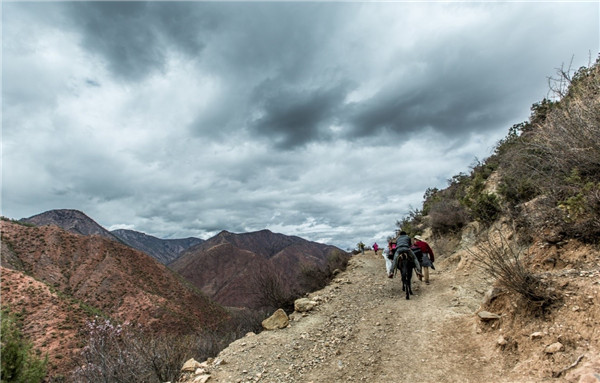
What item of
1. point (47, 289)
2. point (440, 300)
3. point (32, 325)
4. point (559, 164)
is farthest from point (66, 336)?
point (559, 164)

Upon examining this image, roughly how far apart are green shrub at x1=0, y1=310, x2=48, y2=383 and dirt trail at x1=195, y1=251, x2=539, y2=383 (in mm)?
5301

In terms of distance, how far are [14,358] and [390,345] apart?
9.37 metres

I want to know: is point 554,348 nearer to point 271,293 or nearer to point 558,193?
point 558,193

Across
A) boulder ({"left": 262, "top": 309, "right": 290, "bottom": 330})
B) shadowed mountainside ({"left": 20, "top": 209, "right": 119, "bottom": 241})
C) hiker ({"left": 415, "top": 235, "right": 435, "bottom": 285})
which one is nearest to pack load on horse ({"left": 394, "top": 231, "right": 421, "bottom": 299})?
hiker ({"left": 415, "top": 235, "right": 435, "bottom": 285})

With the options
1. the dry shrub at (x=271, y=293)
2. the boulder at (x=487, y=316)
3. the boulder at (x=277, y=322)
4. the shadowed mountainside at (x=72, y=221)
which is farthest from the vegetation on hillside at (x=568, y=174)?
the shadowed mountainside at (x=72, y=221)

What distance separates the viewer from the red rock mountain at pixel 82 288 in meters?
31.5

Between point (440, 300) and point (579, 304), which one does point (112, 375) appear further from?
point (579, 304)

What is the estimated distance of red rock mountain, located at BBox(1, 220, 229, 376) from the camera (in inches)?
1240

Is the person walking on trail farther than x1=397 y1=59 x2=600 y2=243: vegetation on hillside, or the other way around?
the person walking on trail

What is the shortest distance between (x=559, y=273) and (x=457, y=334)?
6.76ft

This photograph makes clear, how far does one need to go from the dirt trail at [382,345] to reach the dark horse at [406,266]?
1.34ft

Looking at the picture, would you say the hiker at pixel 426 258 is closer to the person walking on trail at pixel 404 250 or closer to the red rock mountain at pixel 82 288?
the person walking on trail at pixel 404 250

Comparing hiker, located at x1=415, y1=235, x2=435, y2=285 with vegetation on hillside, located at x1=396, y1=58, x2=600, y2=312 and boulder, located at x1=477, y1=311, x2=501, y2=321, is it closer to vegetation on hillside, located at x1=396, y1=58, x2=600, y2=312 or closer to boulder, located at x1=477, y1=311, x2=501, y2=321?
vegetation on hillside, located at x1=396, y1=58, x2=600, y2=312

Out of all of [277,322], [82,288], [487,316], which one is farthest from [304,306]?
[82,288]
